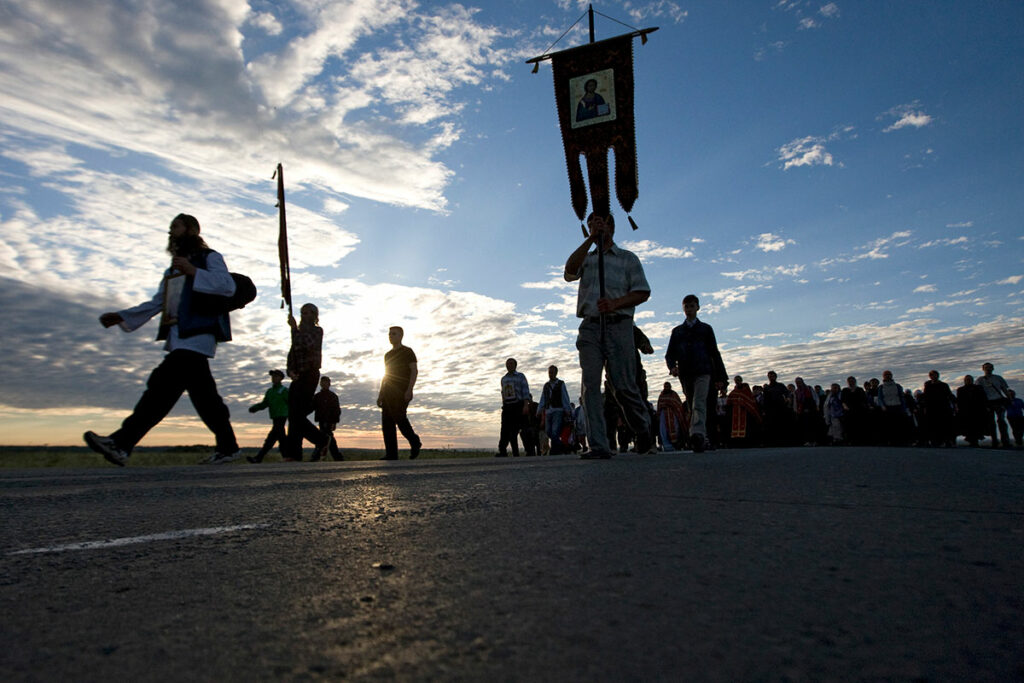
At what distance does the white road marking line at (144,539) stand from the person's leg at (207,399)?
426 centimetres

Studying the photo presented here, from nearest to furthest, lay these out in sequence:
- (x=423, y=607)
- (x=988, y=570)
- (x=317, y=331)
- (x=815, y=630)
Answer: (x=815, y=630)
(x=423, y=607)
(x=988, y=570)
(x=317, y=331)

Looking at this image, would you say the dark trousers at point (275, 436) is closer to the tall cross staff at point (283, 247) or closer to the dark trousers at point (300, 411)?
the dark trousers at point (300, 411)

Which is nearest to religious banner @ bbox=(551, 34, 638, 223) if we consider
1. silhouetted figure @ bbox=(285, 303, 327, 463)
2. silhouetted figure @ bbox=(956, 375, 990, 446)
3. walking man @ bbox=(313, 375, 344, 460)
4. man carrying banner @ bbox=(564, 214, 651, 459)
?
silhouetted figure @ bbox=(956, 375, 990, 446)

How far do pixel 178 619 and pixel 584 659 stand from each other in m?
0.67

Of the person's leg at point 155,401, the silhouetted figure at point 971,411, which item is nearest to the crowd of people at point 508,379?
the person's leg at point 155,401

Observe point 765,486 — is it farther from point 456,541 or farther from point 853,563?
point 456,541

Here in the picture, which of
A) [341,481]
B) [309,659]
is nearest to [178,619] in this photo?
[309,659]

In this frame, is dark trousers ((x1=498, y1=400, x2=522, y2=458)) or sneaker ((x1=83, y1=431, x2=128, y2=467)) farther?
dark trousers ((x1=498, y1=400, x2=522, y2=458))

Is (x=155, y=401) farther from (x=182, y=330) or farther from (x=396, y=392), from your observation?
(x=396, y=392)

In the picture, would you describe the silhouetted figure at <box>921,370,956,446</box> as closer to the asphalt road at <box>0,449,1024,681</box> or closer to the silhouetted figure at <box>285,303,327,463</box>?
the silhouetted figure at <box>285,303,327,463</box>

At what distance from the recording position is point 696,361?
864 cm

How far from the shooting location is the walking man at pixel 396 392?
9.35 m

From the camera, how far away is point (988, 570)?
4.66 ft

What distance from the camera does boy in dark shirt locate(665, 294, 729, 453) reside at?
340 inches
